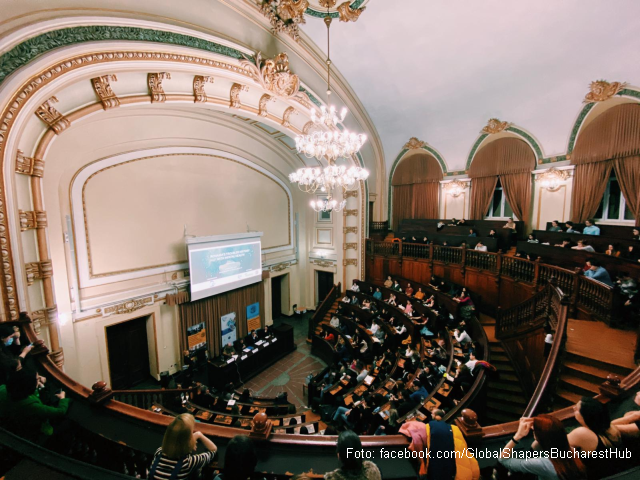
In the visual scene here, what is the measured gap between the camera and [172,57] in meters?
4.32

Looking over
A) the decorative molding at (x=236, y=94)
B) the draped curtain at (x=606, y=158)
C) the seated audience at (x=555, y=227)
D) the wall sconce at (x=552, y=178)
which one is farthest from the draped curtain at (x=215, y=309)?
the draped curtain at (x=606, y=158)

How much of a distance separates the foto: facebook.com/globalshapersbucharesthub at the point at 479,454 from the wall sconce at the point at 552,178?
8752 millimetres

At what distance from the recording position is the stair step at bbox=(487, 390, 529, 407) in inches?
177

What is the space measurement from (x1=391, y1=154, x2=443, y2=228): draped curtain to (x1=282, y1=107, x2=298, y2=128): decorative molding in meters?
6.00

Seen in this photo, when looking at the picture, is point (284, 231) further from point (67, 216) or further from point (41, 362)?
point (41, 362)

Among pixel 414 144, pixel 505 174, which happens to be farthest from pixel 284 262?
pixel 505 174

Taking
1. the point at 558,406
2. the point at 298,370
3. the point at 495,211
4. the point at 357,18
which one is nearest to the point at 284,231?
the point at 298,370

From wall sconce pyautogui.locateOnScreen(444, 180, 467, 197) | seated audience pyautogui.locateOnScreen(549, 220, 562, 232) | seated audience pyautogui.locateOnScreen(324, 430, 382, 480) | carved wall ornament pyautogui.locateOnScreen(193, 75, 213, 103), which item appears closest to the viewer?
seated audience pyautogui.locateOnScreen(324, 430, 382, 480)

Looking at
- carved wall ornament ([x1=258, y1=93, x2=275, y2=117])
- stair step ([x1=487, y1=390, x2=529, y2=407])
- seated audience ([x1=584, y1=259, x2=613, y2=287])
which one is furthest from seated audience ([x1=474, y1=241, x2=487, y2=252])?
carved wall ornament ([x1=258, y1=93, x2=275, y2=117])

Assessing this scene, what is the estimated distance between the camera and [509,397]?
465cm

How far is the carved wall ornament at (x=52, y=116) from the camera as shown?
378 centimetres

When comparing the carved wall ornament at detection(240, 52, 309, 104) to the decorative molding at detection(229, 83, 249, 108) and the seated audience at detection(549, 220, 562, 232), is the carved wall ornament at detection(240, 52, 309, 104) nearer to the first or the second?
the decorative molding at detection(229, 83, 249, 108)

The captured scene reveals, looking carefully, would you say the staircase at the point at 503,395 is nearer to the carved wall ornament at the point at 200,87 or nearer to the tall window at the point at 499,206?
the tall window at the point at 499,206

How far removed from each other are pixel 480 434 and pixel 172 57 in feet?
20.7
